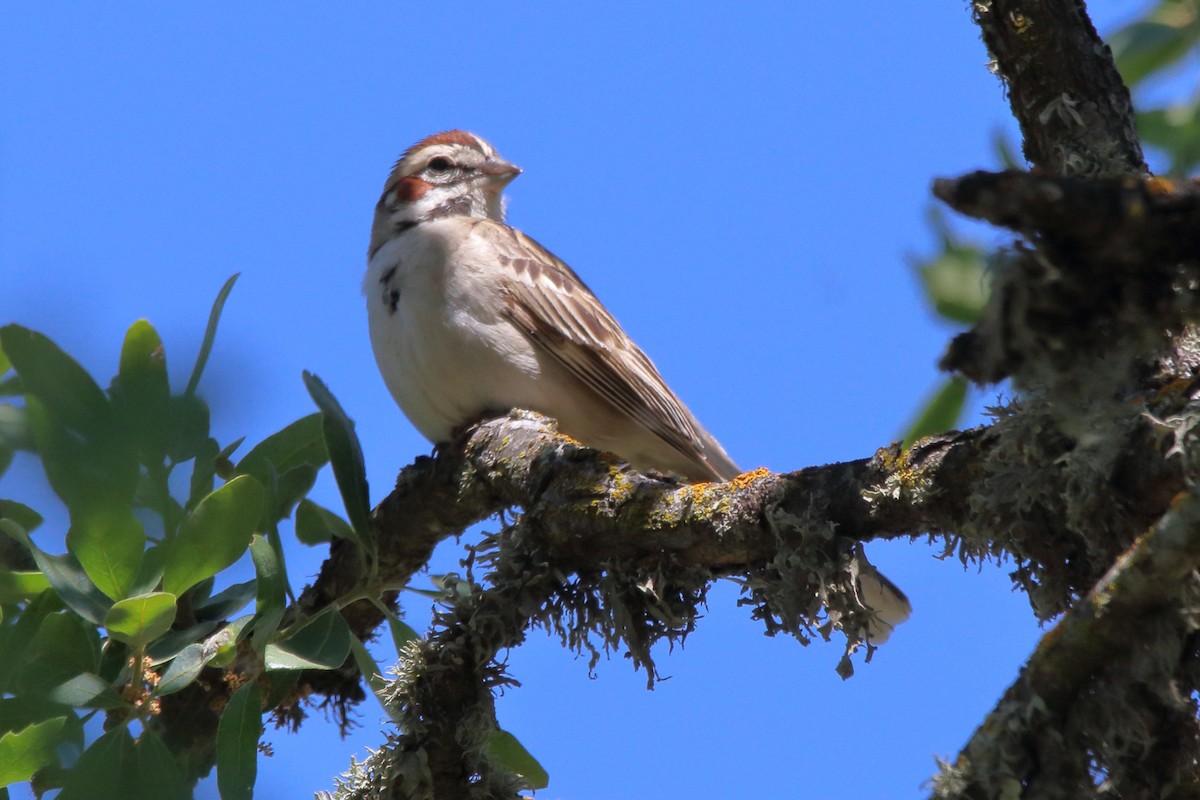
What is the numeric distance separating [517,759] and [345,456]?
101cm

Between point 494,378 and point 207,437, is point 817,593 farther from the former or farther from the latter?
point 494,378

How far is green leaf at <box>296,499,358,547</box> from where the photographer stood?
3.68 meters

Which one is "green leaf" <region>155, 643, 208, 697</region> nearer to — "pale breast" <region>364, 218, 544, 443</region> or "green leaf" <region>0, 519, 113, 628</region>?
"green leaf" <region>0, 519, 113, 628</region>

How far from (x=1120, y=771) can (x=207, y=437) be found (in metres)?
2.17

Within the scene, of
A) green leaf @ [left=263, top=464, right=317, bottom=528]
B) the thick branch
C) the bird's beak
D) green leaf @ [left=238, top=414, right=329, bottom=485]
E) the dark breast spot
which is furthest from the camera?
the bird's beak

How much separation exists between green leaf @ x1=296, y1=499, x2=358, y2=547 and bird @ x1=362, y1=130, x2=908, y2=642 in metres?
1.13

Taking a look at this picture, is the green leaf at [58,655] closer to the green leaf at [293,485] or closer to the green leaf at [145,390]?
the green leaf at [145,390]

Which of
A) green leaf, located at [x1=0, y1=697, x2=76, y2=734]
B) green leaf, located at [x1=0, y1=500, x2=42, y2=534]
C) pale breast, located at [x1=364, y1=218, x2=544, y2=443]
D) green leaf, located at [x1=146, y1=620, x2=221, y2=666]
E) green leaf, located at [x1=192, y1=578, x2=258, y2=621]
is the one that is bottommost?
green leaf, located at [x1=0, y1=697, x2=76, y2=734]

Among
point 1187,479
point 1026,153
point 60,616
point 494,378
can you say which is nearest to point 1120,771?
point 1187,479

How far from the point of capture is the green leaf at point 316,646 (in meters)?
2.87

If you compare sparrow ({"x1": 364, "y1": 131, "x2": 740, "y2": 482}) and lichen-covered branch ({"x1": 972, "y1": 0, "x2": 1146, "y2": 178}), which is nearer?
lichen-covered branch ({"x1": 972, "y1": 0, "x2": 1146, "y2": 178})

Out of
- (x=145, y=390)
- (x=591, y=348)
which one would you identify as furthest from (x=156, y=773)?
(x=591, y=348)

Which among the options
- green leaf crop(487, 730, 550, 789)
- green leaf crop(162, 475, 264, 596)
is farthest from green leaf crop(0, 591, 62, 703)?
green leaf crop(487, 730, 550, 789)

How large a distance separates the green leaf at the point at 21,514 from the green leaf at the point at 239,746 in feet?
2.91
